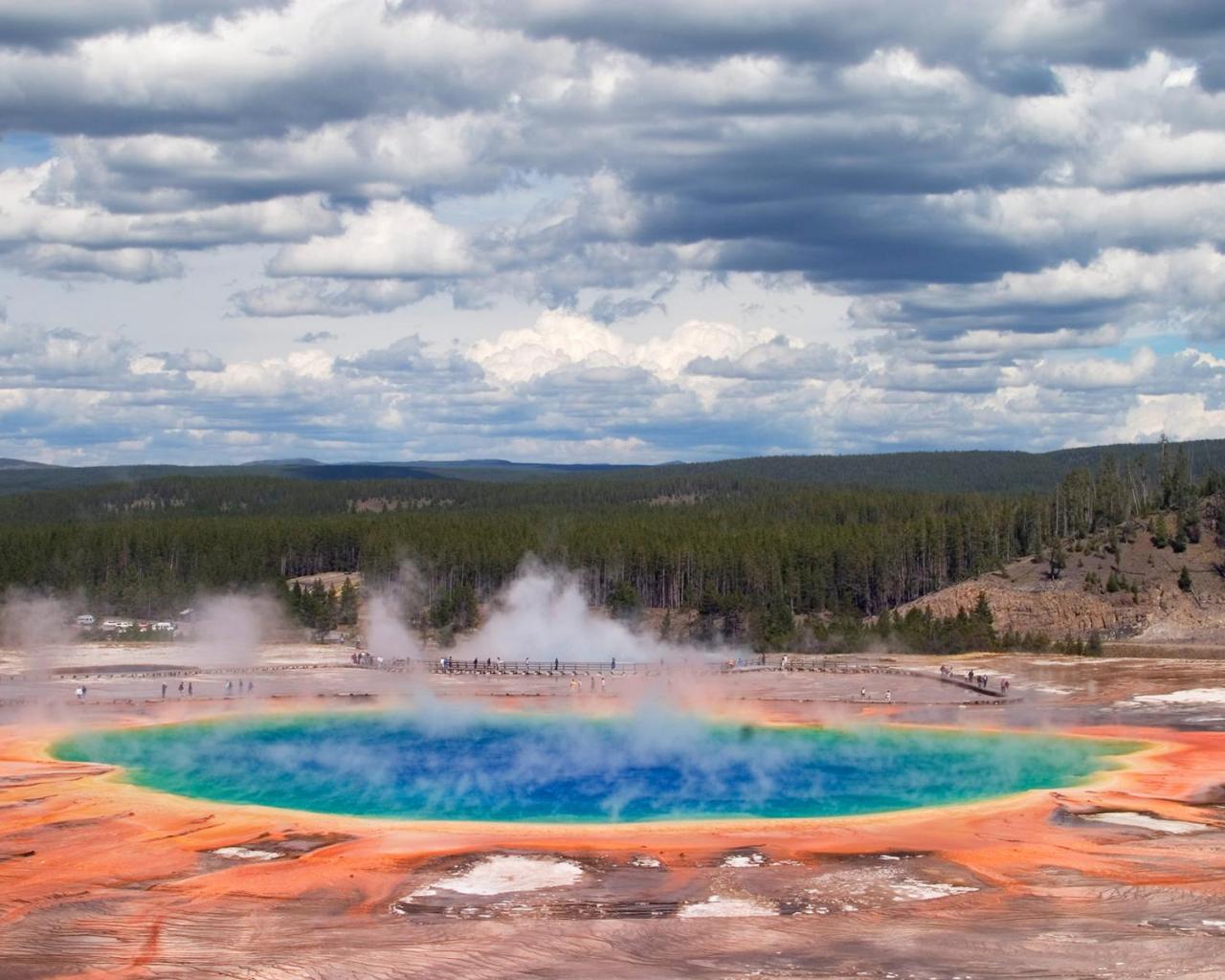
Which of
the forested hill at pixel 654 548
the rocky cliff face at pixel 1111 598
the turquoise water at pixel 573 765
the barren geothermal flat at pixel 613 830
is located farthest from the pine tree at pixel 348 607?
the turquoise water at pixel 573 765

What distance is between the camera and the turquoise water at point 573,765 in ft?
121

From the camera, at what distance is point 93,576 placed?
99.8m

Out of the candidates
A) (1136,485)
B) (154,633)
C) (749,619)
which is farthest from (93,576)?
(1136,485)

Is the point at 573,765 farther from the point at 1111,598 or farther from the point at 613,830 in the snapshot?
the point at 1111,598

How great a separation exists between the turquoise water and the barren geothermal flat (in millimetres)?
193

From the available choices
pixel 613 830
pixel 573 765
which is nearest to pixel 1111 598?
pixel 573 765

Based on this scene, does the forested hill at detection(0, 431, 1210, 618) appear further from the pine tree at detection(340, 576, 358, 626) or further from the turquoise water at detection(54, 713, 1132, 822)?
the turquoise water at detection(54, 713, 1132, 822)

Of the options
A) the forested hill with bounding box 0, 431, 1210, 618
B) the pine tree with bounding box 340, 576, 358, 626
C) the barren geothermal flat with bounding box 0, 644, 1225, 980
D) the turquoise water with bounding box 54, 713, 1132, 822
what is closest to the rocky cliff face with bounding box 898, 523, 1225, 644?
the forested hill with bounding box 0, 431, 1210, 618

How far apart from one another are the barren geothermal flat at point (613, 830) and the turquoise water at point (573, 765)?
19 cm

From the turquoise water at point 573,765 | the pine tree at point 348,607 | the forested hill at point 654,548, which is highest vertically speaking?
the forested hill at point 654,548

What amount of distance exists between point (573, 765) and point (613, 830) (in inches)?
403

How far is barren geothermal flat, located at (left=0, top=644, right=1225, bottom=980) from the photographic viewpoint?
76.6 ft

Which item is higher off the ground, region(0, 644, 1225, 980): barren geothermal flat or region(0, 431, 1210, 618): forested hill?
region(0, 431, 1210, 618): forested hill

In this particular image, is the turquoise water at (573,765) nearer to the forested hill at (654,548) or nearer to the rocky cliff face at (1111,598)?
the forested hill at (654,548)
